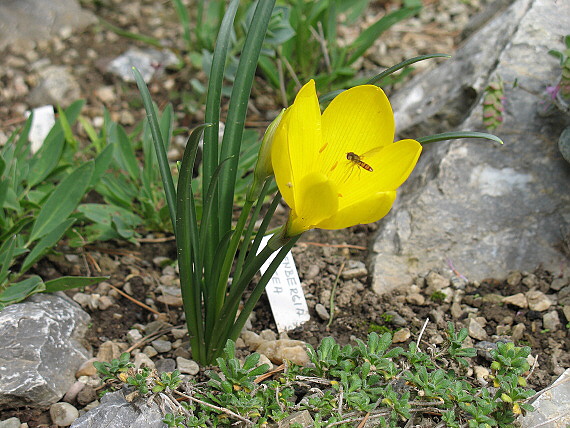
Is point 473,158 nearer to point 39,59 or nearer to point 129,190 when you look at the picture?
point 129,190

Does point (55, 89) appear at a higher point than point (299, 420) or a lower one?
higher

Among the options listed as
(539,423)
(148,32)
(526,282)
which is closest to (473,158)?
(526,282)

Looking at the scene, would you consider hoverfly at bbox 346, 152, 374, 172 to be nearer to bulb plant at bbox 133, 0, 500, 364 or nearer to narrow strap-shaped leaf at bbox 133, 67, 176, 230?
bulb plant at bbox 133, 0, 500, 364

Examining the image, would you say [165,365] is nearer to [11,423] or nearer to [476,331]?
[11,423]

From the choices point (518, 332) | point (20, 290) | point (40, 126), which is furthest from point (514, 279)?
point (40, 126)

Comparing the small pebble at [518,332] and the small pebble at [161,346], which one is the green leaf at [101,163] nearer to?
the small pebble at [161,346]

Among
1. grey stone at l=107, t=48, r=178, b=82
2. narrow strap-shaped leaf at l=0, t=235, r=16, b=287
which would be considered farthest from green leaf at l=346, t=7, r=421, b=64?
narrow strap-shaped leaf at l=0, t=235, r=16, b=287
